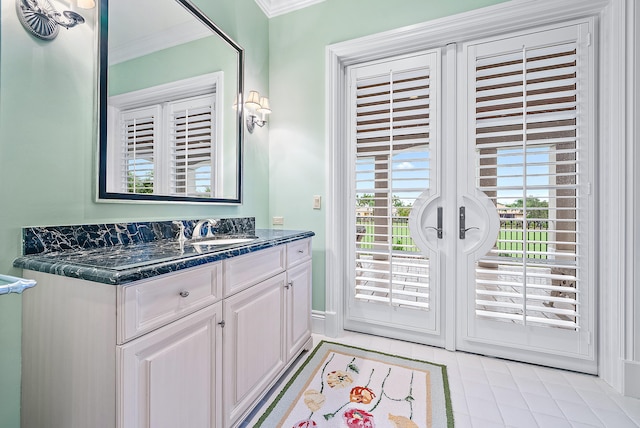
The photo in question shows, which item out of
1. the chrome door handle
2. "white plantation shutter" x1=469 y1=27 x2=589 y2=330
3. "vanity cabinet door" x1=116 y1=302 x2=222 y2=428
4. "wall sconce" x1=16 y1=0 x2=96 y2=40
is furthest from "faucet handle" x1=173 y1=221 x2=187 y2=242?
"white plantation shutter" x1=469 y1=27 x2=589 y2=330

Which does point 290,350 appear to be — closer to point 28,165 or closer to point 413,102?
point 28,165

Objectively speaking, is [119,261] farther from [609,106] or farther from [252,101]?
[609,106]

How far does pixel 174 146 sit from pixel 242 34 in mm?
1174

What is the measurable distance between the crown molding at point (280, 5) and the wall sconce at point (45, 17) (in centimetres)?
166

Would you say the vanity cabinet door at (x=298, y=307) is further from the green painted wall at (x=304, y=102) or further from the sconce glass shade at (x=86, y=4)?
the sconce glass shade at (x=86, y=4)

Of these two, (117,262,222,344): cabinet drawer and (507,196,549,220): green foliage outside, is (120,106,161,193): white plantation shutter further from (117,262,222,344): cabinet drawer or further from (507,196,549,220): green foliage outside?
(507,196,549,220): green foliage outside

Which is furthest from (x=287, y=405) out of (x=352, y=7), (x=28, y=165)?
(x=352, y=7)

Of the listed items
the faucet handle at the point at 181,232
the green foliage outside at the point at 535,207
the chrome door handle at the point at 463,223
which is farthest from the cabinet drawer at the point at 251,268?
the green foliage outside at the point at 535,207

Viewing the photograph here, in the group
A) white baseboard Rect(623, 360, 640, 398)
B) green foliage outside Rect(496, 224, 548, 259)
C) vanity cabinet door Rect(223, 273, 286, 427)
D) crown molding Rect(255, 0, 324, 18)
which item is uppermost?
crown molding Rect(255, 0, 324, 18)

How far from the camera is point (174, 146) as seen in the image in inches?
67.3

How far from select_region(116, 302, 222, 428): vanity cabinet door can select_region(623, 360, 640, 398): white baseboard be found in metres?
2.21

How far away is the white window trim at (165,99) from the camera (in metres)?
1.35

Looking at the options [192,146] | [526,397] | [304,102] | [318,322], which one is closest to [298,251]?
[318,322]

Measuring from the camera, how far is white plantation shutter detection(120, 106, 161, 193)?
142 cm
